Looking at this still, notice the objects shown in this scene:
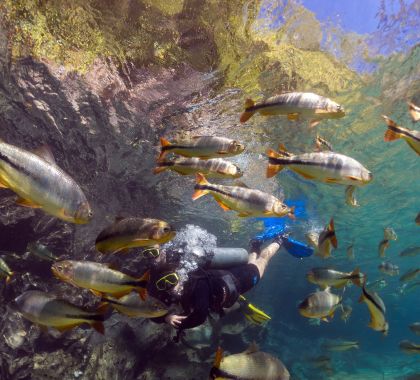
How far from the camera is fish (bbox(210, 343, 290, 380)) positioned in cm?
380

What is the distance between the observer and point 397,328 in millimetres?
123250

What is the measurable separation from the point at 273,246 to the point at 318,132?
17.6 feet

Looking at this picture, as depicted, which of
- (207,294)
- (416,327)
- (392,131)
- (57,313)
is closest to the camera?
(392,131)

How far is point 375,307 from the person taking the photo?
477cm

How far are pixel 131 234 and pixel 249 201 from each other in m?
1.54

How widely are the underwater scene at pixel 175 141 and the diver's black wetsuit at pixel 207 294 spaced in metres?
0.04

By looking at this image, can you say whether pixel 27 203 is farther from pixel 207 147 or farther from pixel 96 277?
pixel 207 147

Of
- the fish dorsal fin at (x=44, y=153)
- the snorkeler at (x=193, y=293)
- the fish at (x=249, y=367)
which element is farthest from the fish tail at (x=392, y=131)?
the snorkeler at (x=193, y=293)

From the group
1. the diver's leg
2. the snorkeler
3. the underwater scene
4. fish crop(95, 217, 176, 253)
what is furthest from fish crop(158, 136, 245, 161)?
the diver's leg

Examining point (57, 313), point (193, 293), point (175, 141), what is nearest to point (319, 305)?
point (193, 293)

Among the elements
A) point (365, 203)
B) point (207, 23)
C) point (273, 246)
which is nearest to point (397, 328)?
point (365, 203)

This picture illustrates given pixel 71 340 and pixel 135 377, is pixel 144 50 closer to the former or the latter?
pixel 71 340

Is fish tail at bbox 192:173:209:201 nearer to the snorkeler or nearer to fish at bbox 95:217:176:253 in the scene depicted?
fish at bbox 95:217:176:253

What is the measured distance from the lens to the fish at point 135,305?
Answer: 4133 mm
